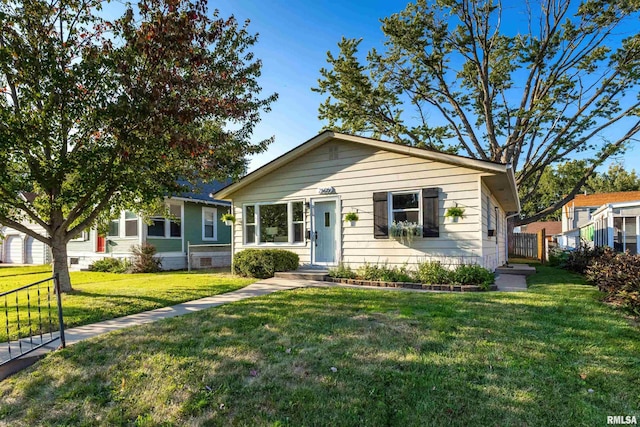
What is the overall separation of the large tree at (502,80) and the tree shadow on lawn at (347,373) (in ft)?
45.2

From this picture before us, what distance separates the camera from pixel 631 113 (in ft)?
50.0

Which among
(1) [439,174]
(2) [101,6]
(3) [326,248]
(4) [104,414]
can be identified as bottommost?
(4) [104,414]

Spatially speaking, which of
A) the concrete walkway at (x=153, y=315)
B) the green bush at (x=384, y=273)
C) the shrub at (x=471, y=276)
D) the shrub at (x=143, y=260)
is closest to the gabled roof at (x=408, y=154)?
the shrub at (x=471, y=276)

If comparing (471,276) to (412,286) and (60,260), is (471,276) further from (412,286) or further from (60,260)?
(60,260)

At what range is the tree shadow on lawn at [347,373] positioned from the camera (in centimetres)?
266

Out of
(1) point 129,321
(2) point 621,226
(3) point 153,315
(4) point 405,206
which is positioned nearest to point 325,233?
(4) point 405,206

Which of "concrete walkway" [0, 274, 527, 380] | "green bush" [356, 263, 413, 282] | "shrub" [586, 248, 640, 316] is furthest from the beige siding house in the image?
"shrub" [586, 248, 640, 316]

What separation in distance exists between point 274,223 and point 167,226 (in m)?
5.75

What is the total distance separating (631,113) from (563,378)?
17894mm

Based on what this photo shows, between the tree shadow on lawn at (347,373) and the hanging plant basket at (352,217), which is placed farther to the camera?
the hanging plant basket at (352,217)

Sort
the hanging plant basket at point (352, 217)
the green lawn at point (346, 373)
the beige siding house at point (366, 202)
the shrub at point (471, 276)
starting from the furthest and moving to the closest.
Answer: the hanging plant basket at point (352, 217)
the beige siding house at point (366, 202)
the shrub at point (471, 276)
the green lawn at point (346, 373)

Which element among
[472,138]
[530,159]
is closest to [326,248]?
[472,138]

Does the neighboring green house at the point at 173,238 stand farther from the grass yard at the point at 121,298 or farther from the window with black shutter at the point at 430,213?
the window with black shutter at the point at 430,213

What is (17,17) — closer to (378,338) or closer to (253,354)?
(253,354)
